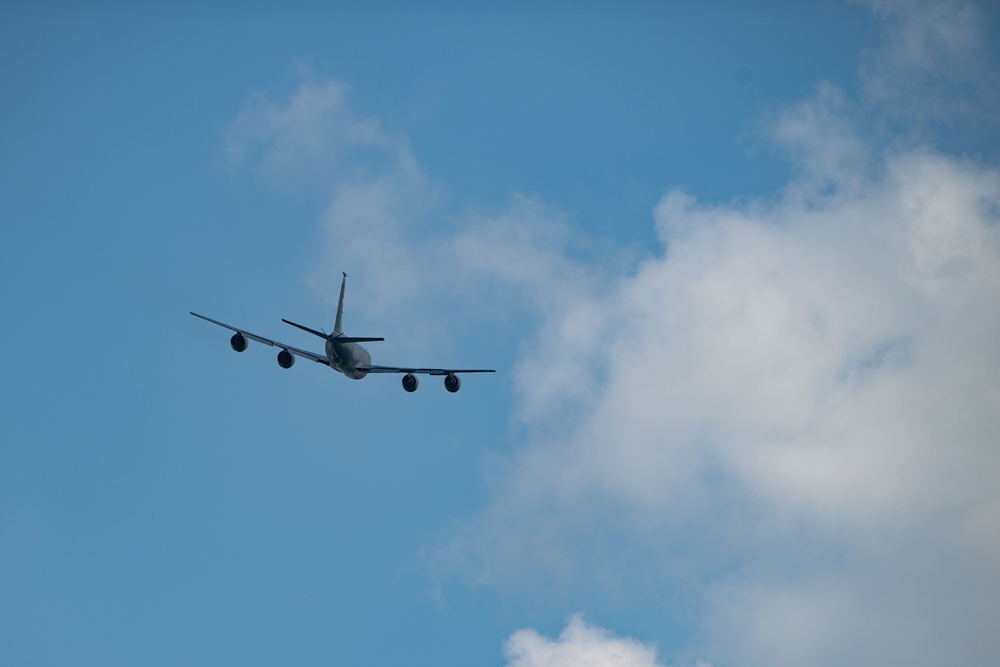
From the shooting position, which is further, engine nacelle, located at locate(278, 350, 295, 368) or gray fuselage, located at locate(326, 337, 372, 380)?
engine nacelle, located at locate(278, 350, 295, 368)

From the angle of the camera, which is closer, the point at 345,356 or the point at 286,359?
the point at 345,356

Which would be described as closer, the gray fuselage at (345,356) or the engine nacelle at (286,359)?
the gray fuselage at (345,356)

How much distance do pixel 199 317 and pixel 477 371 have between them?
25230 mm

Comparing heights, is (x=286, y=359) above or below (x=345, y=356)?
above

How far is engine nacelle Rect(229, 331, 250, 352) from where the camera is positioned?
511 feet

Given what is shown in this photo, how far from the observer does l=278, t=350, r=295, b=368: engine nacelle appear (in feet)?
521

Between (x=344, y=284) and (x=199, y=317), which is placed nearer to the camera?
(x=199, y=317)

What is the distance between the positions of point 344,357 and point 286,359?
6.25 m

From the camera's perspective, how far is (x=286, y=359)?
6255 inches

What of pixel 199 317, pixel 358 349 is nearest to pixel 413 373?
pixel 358 349

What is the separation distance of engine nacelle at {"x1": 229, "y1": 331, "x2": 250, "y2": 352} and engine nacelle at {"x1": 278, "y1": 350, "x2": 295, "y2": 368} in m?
4.43

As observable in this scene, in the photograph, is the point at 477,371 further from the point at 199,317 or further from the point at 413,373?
the point at 199,317

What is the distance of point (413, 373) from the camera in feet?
532

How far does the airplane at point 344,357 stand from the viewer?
510 feet
